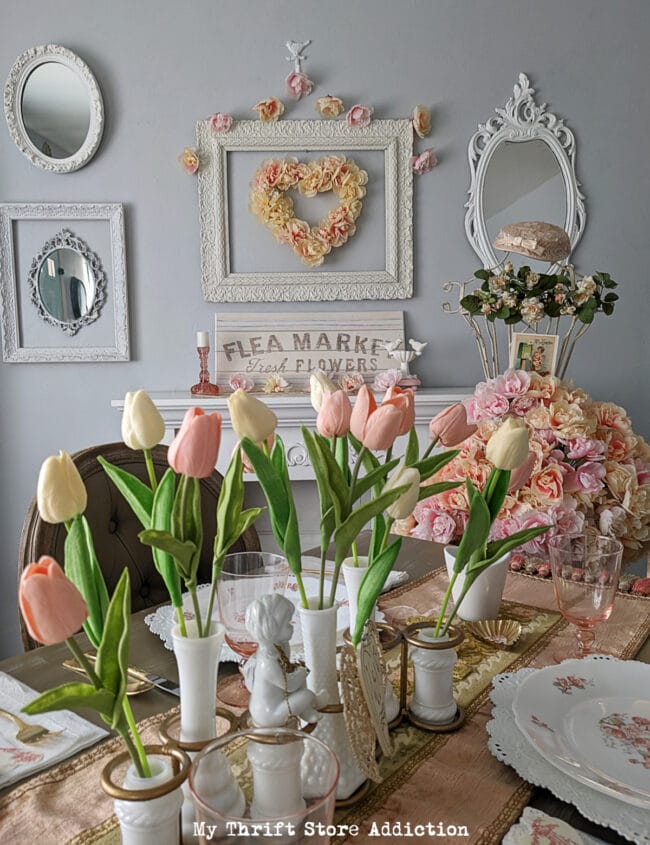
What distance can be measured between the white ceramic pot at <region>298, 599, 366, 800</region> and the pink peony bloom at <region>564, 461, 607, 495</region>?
2.51 feet

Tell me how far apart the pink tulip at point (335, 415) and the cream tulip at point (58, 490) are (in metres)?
0.23

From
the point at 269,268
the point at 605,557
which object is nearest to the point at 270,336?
the point at 269,268

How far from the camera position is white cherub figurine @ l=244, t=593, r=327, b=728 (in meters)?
0.56

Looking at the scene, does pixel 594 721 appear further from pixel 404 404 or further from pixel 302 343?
pixel 302 343

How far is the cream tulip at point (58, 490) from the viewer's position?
48 cm

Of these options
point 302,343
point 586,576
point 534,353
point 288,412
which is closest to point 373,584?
point 586,576

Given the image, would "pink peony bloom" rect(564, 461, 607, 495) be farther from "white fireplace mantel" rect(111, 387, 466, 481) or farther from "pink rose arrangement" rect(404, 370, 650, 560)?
"white fireplace mantel" rect(111, 387, 466, 481)

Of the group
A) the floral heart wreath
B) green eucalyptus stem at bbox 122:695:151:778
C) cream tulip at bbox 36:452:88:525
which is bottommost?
green eucalyptus stem at bbox 122:695:151:778

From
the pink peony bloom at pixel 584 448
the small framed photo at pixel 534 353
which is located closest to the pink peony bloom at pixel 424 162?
the small framed photo at pixel 534 353

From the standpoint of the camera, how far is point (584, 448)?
125 centimetres

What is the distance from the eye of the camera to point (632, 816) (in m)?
0.61

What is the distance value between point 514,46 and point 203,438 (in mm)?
2684

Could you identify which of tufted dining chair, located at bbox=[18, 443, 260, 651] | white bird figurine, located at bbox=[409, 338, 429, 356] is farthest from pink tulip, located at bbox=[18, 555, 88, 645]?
white bird figurine, located at bbox=[409, 338, 429, 356]

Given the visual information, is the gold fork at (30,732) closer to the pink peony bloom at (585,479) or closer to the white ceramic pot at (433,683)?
the white ceramic pot at (433,683)
